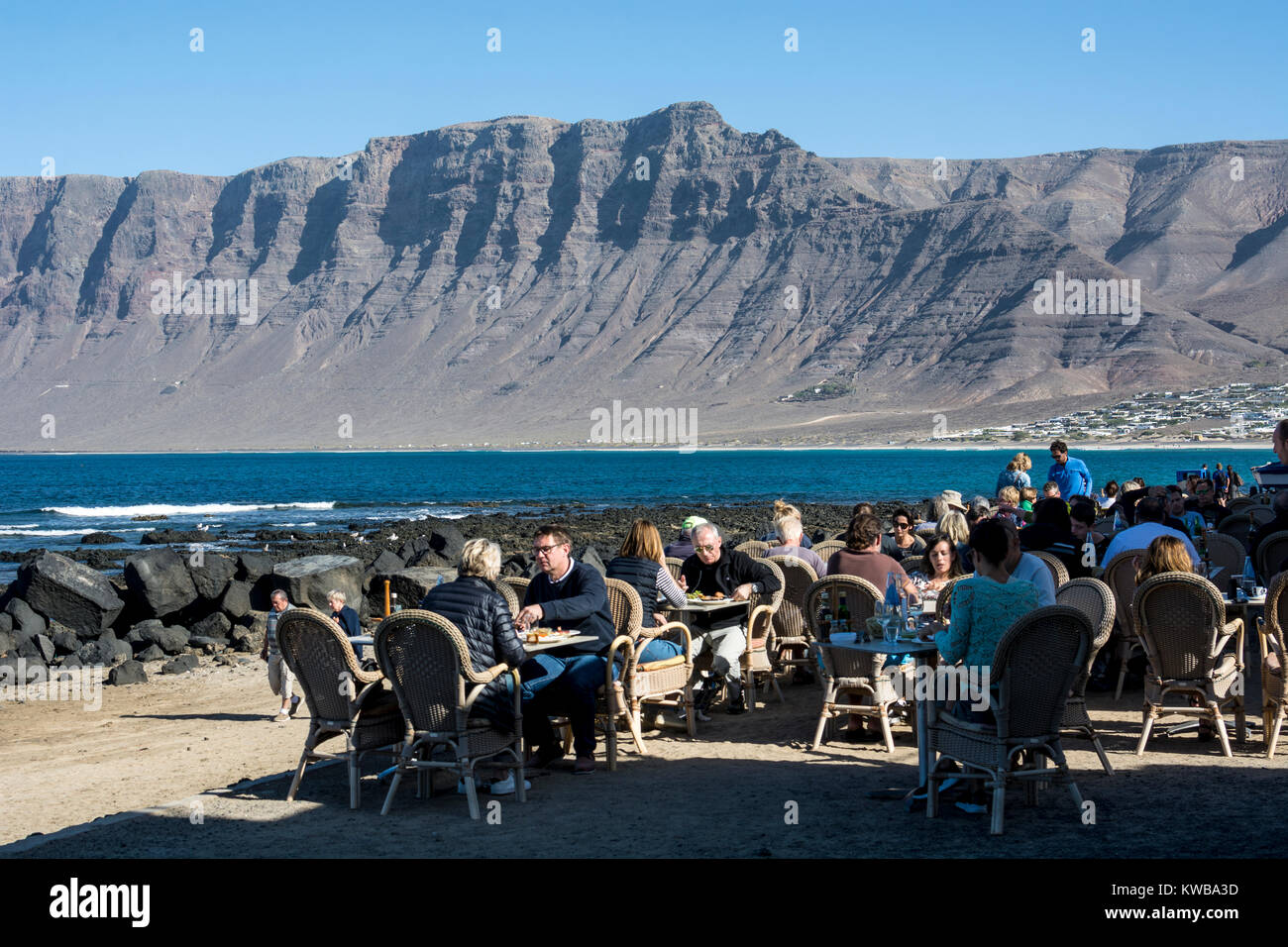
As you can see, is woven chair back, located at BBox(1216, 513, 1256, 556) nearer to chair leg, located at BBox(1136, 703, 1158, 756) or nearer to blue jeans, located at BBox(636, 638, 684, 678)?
chair leg, located at BBox(1136, 703, 1158, 756)

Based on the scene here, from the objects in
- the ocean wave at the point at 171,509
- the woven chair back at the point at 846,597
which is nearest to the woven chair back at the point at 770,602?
the woven chair back at the point at 846,597

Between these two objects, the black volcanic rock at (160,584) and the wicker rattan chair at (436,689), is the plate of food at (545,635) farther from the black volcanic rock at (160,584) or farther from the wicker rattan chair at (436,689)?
the black volcanic rock at (160,584)

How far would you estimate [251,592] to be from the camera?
21500 millimetres

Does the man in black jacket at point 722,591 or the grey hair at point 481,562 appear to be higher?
the grey hair at point 481,562

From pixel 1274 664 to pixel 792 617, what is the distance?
387 centimetres

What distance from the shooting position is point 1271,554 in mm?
10445

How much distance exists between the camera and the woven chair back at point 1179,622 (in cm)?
765

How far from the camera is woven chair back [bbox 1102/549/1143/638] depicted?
30.9 feet

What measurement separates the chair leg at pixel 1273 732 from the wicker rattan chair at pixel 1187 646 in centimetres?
22

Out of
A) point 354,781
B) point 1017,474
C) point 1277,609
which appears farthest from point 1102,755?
point 1017,474

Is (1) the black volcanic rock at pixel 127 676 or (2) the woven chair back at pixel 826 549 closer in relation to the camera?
(2) the woven chair back at pixel 826 549

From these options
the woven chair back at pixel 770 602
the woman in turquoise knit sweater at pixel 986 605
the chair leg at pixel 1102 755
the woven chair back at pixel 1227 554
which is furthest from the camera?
the woven chair back at pixel 1227 554

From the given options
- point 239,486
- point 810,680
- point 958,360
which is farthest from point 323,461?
point 810,680
